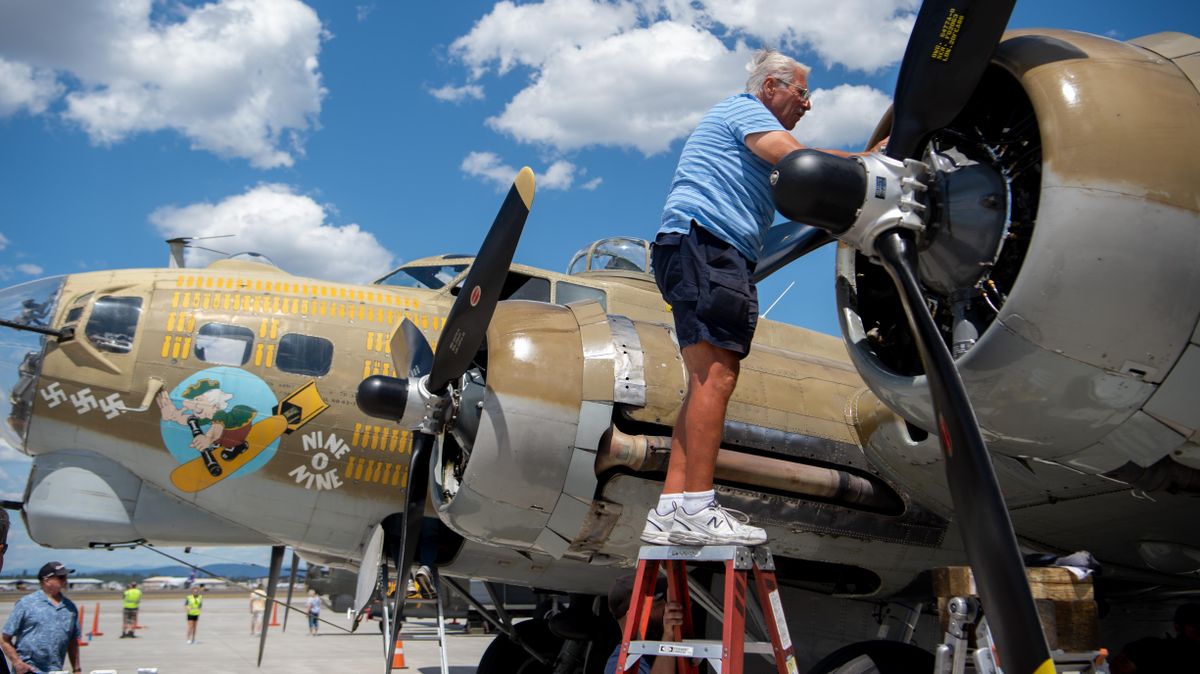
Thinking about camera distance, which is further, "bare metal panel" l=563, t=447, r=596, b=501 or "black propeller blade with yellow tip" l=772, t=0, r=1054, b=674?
"bare metal panel" l=563, t=447, r=596, b=501

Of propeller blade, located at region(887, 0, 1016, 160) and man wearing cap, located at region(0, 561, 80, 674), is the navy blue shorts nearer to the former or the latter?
propeller blade, located at region(887, 0, 1016, 160)

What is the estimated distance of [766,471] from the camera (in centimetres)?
516

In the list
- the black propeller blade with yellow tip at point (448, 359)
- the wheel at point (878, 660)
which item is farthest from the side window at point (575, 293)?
the wheel at point (878, 660)

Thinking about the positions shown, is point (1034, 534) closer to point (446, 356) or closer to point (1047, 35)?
point (1047, 35)

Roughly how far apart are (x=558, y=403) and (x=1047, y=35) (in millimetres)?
2768

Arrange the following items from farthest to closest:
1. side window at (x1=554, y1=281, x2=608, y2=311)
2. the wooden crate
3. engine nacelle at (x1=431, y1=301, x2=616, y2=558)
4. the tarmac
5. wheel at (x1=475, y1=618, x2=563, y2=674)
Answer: the tarmac
wheel at (x1=475, y1=618, x2=563, y2=674)
side window at (x1=554, y1=281, x2=608, y2=311)
engine nacelle at (x1=431, y1=301, x2=616, y2=558)
the wooden crate

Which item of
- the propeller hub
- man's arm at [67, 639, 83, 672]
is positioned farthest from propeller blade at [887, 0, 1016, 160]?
man's arm at [67, 639, 83, 672]

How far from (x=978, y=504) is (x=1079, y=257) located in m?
0.95

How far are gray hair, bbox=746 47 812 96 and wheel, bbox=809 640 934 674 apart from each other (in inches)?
97.6

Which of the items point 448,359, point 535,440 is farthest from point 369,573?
point 535,440

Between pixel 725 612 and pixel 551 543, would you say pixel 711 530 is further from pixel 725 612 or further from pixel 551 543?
pixel 551 543

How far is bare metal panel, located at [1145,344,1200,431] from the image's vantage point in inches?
129

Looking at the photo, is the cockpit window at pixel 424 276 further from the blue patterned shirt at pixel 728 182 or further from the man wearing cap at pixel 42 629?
the blue patterned shirt at pixel 728 182

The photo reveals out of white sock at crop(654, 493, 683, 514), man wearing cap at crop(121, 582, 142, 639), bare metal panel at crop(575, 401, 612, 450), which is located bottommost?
man wearing cap at crop(121, 582, 142, 639)
